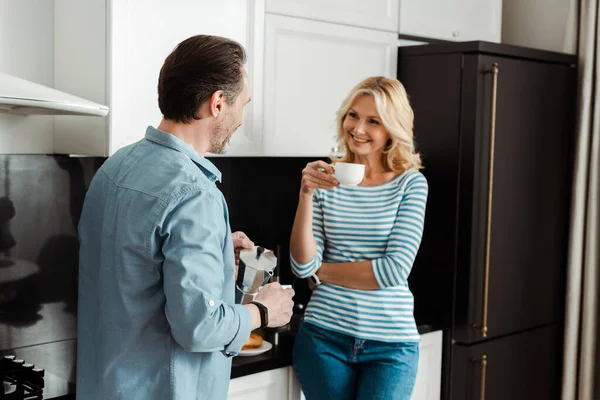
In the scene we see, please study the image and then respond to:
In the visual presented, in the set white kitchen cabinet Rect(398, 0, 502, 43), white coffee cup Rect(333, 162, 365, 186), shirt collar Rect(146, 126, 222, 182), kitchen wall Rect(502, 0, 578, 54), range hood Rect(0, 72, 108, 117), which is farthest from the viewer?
kitchen wall Rect(502, 0, 578, 54)

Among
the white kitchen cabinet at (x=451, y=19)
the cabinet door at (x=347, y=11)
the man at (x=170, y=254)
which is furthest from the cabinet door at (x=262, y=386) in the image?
the white kitchen cabinet at (x=451, y=19)

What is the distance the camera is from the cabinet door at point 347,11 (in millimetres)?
2400

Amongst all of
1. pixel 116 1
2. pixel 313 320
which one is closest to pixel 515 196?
pixel 313 320

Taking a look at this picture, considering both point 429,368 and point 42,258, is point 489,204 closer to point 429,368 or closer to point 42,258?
point 429,368

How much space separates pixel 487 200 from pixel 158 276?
5.23 feet

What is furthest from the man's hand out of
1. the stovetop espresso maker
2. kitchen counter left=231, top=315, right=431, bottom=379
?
kitchen counter left=231, top=315, right=431, bottom=379

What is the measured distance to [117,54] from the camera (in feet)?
6.58

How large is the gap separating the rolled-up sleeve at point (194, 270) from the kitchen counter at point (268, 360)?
705mm

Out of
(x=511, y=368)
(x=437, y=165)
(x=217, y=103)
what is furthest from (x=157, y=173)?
(x=511, y=368)

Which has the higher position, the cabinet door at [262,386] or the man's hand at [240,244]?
the man's hand at [240,244]

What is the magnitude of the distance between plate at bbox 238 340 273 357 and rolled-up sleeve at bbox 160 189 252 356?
0.79m

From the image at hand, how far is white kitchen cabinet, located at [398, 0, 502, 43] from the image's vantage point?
110 inches

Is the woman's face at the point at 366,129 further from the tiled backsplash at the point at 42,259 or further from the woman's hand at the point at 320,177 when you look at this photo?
the tiled backsplash at the point at 42,259

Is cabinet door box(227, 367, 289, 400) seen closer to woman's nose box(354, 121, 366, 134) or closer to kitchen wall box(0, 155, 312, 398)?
kitchen wall box(0, 155, 312, 398)
